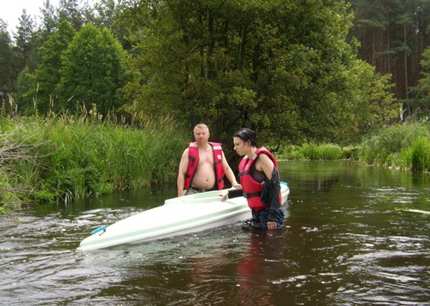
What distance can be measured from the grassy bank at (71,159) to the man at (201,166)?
116 inches

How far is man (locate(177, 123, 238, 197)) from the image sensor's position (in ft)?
27.5

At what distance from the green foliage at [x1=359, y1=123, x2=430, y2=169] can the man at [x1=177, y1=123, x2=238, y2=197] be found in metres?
11.1

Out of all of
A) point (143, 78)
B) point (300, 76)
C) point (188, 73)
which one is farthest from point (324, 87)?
point (143, 78)

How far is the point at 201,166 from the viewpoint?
28.0 ft

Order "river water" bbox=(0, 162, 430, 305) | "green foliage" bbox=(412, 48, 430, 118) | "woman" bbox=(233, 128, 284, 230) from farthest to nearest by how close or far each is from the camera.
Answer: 1. "green foliage" bbox=(412, 48, 430, 118)
2. "woman" bbox=(233, 128, 284, 230)
3. "river water" bbox=(0, 162, 430, 305)

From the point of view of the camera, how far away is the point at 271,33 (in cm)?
1563

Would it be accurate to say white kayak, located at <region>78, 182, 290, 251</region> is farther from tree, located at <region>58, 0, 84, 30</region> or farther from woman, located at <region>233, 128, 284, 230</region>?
tree, located at <region>58, 0, 84, 30</region>

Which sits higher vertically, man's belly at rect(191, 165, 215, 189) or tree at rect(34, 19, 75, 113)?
tree at rect(34, 19, 75, 113)

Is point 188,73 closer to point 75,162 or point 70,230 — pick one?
point 75,162

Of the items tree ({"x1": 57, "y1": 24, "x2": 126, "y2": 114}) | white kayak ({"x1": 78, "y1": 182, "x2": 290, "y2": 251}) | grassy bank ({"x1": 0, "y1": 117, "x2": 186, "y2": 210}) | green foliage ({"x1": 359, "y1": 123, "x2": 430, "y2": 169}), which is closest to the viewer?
white kayak ({"x1": 78, "y1": 182, "x2": 290, "y2": 251})

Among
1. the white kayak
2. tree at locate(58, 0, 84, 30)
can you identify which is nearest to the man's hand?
the white kayak

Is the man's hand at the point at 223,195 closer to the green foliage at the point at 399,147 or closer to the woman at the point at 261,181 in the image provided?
the woman at the point at 261,181

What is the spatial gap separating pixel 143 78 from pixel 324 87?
209 inches

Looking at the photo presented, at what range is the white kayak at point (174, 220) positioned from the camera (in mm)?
6273
